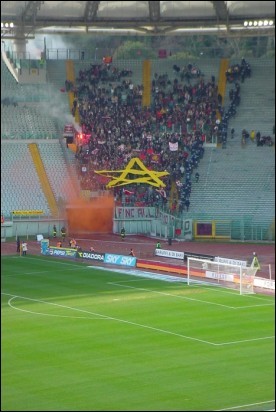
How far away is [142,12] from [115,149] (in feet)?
38.1

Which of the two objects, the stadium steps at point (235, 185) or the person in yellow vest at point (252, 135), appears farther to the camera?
the person in yellow vest at point (252, 135)

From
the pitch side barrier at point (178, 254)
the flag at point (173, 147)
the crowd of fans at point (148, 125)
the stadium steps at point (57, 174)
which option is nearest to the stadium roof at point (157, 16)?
the crowd of fans at point (148, 125)

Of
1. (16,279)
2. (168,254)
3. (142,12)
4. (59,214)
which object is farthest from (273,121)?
(59,214)

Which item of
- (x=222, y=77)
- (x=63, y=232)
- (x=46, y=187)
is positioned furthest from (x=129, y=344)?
(x=222, y=77)

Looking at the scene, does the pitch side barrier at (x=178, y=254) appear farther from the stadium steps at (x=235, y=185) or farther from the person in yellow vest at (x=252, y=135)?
the person in yellow vest at (x=252, y=135)

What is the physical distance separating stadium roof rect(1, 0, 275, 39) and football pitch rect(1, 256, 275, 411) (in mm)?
11967

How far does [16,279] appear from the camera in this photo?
20.9 metres

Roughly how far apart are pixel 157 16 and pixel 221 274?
14360mm

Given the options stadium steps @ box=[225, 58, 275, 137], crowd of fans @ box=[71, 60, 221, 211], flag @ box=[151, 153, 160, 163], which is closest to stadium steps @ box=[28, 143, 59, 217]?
crowd of fans @ box=[71, 60, 221, 211]

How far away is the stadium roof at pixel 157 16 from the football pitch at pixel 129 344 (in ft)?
39.3

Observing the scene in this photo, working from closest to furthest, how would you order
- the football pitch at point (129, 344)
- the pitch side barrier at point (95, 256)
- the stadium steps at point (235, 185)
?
the football pitch at point (129, 344)
the pitch side barrier at point (95, 256)
the stadium steps at point (235, 185)

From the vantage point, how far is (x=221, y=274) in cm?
2061

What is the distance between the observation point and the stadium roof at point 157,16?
103 feet

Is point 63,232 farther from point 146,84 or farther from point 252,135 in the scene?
point 146,84
